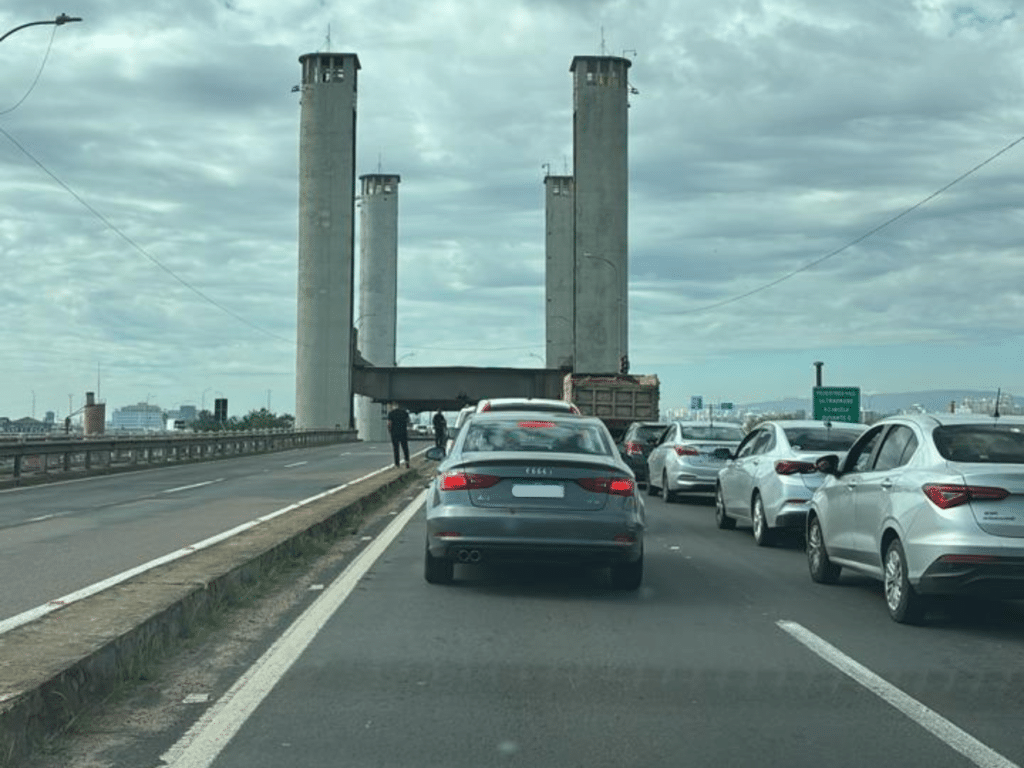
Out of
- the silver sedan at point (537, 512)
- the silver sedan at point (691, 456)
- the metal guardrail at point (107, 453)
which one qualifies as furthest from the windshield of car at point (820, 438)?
the metal guardrail at point (107, 453)

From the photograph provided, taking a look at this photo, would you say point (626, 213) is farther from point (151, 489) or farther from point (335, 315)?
point (151, 489)

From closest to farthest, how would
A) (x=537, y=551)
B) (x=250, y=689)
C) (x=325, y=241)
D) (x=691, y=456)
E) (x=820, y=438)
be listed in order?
(x=250, y=689)
(x=537, y=551)
(x=820, y=438)
(x=691, y=456)
(x=325, y=241)

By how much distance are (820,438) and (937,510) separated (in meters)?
6.29

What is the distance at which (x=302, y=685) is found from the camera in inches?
258

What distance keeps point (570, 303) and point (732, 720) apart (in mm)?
103149

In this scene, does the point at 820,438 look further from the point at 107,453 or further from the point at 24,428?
the point at 24,428

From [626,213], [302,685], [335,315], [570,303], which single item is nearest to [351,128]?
[335,315]

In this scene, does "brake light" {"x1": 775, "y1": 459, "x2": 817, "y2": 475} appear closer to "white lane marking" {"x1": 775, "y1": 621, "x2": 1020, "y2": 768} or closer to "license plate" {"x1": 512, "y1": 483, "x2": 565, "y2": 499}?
"license plate" {"x1": 512, "y1": 483, "x2": 565, "y2": 499}

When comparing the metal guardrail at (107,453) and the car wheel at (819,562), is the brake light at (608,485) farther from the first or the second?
the metal guardrail at (107,453)

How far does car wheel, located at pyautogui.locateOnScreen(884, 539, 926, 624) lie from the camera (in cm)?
859

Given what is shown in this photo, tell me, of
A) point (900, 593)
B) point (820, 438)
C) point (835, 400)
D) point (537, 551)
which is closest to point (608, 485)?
point (537, 551)

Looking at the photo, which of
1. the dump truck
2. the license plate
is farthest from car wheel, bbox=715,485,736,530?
the dump truck

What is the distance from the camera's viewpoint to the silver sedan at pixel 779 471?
1373cm

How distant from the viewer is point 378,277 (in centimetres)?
11831
